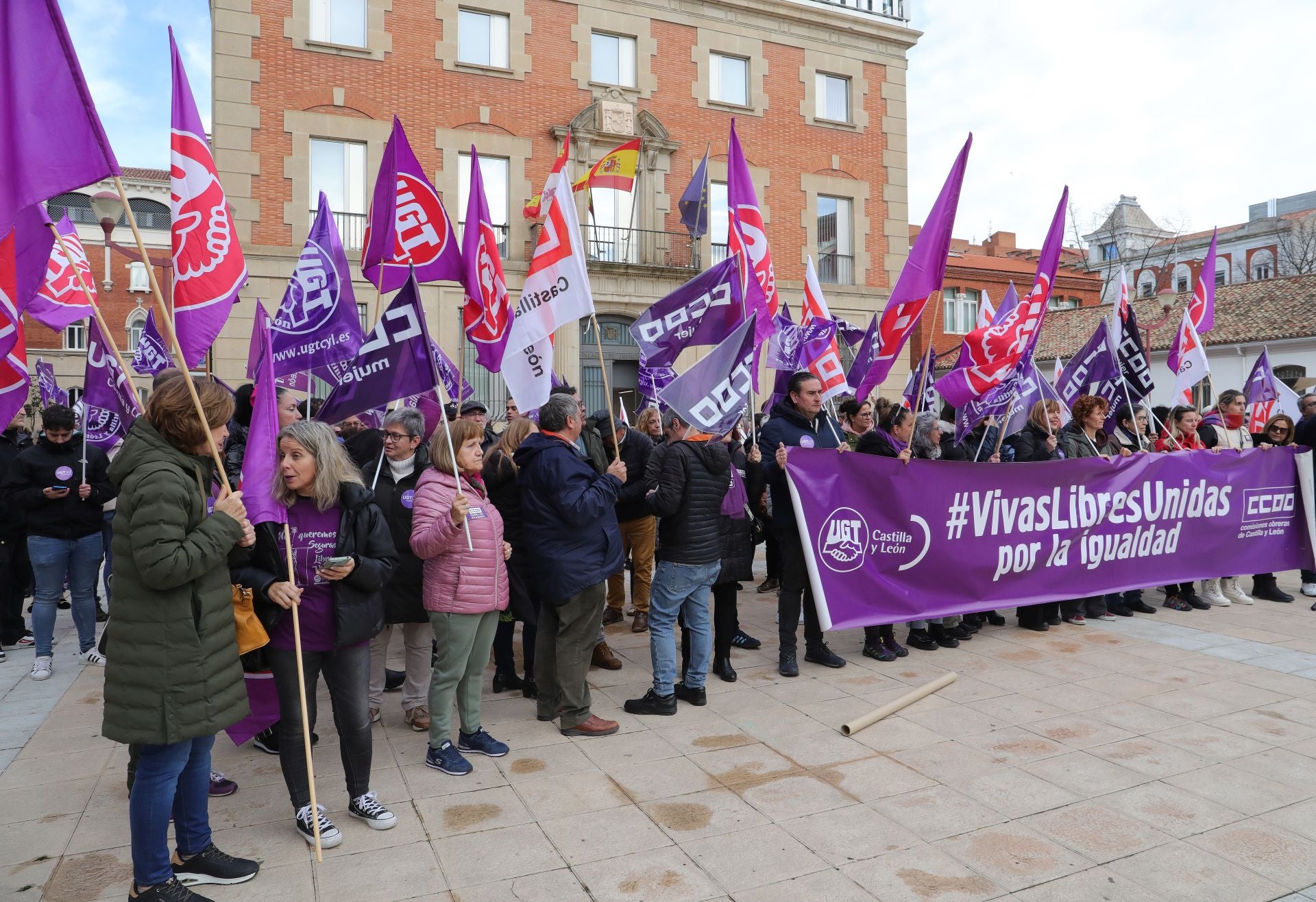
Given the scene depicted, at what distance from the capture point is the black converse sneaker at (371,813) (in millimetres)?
3969

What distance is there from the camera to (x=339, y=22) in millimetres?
18203

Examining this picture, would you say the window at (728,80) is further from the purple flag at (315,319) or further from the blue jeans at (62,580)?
the blue jeans at (62,580)

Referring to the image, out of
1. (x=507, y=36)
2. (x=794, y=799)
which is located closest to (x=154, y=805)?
(x=794, y=799)

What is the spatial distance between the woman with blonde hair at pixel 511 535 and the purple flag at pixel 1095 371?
18.0 ft

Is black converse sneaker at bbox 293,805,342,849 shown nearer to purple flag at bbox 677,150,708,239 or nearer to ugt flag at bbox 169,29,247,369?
ugt flag at bbox 169,29,247,369

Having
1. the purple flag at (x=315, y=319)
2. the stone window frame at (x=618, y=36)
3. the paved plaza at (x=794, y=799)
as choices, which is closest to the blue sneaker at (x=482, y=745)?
the paved plaza at (x=794, y=799)

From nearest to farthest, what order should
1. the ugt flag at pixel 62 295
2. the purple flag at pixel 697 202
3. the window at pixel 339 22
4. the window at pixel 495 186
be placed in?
the ugt flag at pixel 62 295 → the purple flag at pixel 697 202 → the window at pixel 339 22 → the window at pixel 495 186

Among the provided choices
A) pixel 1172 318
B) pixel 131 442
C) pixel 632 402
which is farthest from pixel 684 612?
pixel 1172 318

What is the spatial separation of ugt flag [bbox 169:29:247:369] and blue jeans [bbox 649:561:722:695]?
2.97 metres

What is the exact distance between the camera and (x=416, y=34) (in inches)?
734

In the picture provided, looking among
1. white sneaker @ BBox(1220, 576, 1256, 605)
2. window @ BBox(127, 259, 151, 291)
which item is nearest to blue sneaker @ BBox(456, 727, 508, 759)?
white sneaker @ BBox(1220, 576, 1256, 605)

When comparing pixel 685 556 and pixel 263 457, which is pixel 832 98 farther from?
pixel 263 457

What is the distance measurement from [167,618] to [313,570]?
76cm

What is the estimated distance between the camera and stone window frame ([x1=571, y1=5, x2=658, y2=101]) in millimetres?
20016
